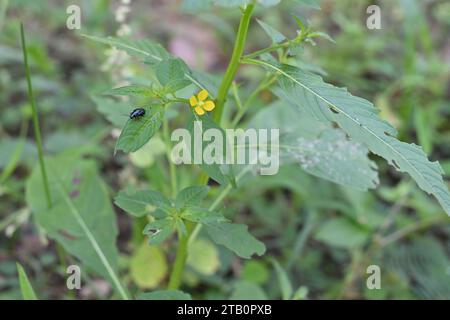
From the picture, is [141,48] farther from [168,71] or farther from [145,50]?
[168,71]

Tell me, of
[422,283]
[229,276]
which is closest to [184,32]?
[229,276]

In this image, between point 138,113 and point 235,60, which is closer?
point 138,113

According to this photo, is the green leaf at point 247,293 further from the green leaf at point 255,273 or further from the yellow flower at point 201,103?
the yellow flower at point 201,103

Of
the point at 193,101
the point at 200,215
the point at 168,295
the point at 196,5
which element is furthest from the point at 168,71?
the point at 168,295

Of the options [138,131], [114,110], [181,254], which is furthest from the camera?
[114,110]

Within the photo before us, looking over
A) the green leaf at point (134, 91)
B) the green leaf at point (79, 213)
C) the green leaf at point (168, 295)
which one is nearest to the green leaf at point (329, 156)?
the green leaf at point (134, 91)

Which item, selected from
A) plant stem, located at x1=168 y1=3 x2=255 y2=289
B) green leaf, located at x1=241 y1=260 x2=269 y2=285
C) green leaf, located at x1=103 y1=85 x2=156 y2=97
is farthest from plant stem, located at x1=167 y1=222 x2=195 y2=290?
green leaf, located at x1=241 y1=260 x2=269 y2=285

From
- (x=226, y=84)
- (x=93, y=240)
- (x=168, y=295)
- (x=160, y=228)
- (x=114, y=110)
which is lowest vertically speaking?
(x=168, y=295)

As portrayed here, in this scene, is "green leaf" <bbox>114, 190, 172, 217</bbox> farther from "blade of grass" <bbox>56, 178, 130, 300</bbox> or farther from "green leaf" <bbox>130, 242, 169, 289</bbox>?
"green leaf" <bbox>130, 242, 169, 289</bbox>
